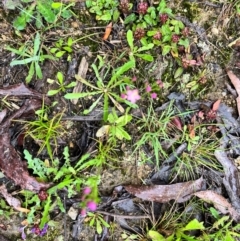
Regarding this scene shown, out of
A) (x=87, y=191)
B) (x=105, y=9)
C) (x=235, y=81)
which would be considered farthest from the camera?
(x=235, y=81)

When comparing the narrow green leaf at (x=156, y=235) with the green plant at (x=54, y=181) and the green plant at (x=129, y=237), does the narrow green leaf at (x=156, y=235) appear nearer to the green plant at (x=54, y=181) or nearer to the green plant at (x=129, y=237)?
the green plant at (x=129, y=237)

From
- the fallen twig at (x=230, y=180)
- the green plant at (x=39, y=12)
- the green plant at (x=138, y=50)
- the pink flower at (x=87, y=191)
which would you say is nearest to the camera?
the pink flower at (x=87, y=191)

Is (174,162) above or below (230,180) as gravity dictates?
above

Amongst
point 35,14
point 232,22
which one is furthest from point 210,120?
point 35,14

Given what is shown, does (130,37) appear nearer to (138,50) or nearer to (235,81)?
(138,50)

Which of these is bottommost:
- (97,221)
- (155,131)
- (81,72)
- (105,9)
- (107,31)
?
(97,221)

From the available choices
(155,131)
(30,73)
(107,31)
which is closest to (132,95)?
(155,131)

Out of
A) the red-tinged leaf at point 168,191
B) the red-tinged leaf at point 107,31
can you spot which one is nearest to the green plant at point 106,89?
the red-tinged leaf at point 107,31

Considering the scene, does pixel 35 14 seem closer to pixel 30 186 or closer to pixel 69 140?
pixel 69 140
